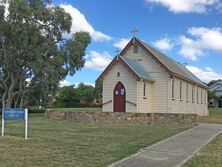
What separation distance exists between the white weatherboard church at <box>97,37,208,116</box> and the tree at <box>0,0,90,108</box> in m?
7.23

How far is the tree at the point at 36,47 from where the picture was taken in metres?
37.2

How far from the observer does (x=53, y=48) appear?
131ft

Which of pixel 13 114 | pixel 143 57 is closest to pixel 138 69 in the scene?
pixel 143 57

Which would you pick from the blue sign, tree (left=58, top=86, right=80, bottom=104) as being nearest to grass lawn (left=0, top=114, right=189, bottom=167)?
the blue sign

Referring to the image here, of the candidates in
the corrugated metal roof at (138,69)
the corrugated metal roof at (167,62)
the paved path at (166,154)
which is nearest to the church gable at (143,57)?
the corrugated metal roof at (167,62)

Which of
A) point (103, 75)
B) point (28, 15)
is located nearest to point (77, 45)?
point (28, 15)

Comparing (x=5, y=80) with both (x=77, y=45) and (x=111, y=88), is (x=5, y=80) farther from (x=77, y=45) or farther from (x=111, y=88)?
(x=111, y=88)

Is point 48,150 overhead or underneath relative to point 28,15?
underneath

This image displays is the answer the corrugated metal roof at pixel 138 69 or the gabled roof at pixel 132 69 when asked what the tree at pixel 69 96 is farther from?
the gabled roof at pixel 132 69

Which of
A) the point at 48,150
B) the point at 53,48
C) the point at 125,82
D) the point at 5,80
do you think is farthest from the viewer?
the point at 5,80

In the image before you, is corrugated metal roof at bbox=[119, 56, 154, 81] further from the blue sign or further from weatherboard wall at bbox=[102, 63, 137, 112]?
the blue sign

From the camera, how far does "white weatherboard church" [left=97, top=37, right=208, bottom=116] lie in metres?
31.8

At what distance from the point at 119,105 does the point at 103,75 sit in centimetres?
279

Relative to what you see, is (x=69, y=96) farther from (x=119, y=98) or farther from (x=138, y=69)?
(x=138, y=69)
